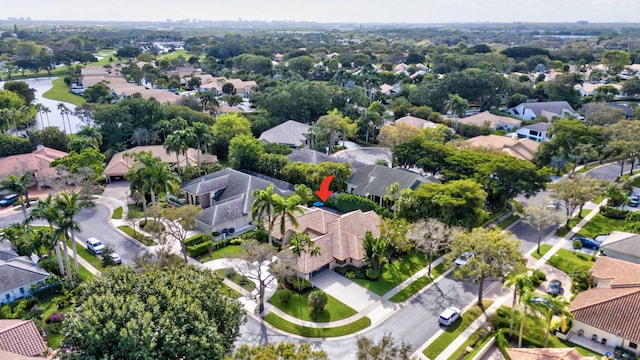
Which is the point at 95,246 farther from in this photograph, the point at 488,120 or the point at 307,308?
the point at 488,120

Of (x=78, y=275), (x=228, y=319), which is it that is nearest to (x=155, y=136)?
(x=78, y=275)

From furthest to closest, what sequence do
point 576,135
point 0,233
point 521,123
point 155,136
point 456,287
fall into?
point 521,123
point 155,136
point 576,135
point 0,233
point 456,287

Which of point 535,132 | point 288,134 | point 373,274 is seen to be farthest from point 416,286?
point 535,132

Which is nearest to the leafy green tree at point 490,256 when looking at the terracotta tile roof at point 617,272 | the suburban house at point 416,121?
the terracotta tile roof at point 617,272

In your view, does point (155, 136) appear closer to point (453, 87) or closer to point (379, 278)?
point (379, 278)

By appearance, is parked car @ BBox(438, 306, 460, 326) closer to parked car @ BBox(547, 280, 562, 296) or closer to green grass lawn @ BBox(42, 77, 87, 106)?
parked car @ BBox(547, 280, 562, 296)

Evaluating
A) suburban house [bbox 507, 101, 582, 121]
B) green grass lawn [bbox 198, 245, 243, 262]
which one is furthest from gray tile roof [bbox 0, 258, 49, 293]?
suburban house [bbox 507, 101, 582, 121]

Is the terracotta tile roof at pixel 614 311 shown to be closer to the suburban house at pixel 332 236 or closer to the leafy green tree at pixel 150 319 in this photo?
the suburban house at pixel 332 236
